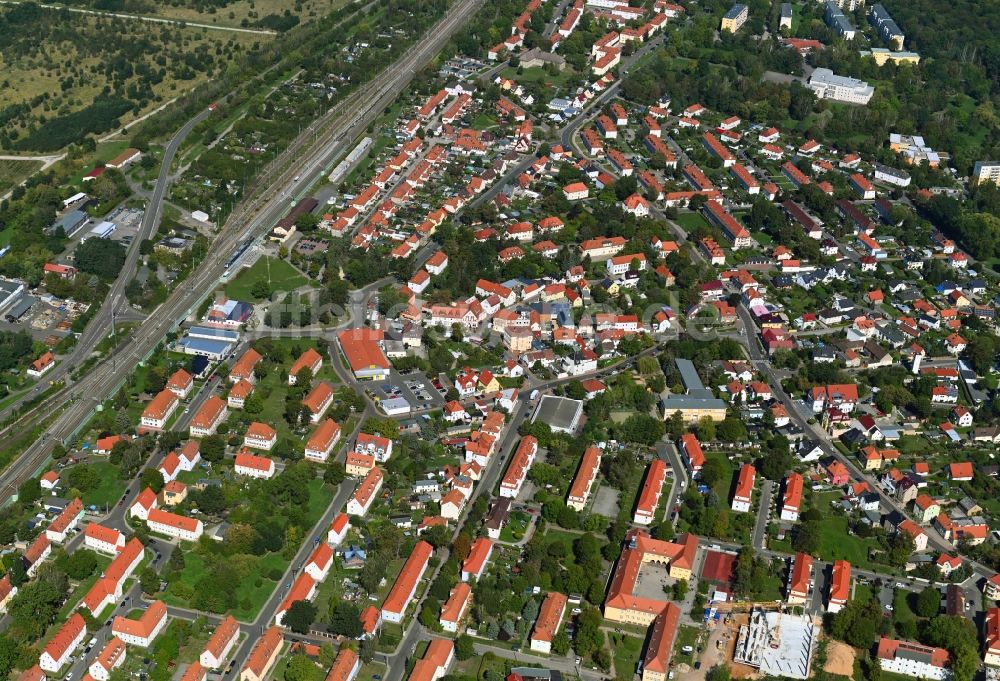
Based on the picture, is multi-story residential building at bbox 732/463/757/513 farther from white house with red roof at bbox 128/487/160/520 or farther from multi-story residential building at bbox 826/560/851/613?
white house with red roof at bbox 128/487/160/520

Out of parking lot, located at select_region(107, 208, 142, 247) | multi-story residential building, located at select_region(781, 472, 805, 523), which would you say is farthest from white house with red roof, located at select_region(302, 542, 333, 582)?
parking lot, located at select_region(107, 208, 142, 247)

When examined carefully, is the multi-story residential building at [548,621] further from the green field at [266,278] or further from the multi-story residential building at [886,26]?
the multi-story residential building at [886,26]

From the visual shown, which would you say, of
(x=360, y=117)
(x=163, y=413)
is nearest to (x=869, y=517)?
(x=163, y=413)

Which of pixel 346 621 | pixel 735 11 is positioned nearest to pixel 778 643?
pixel 346 621

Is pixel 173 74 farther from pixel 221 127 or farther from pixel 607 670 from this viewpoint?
pixel 607 670

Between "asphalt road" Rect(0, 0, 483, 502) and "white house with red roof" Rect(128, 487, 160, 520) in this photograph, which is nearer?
"white house with red roof" Rect(128, 487, 160, 520)

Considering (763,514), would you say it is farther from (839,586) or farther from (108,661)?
(108,661)

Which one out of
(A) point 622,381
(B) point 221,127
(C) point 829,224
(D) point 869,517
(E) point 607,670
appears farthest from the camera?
(B) point 221,127
